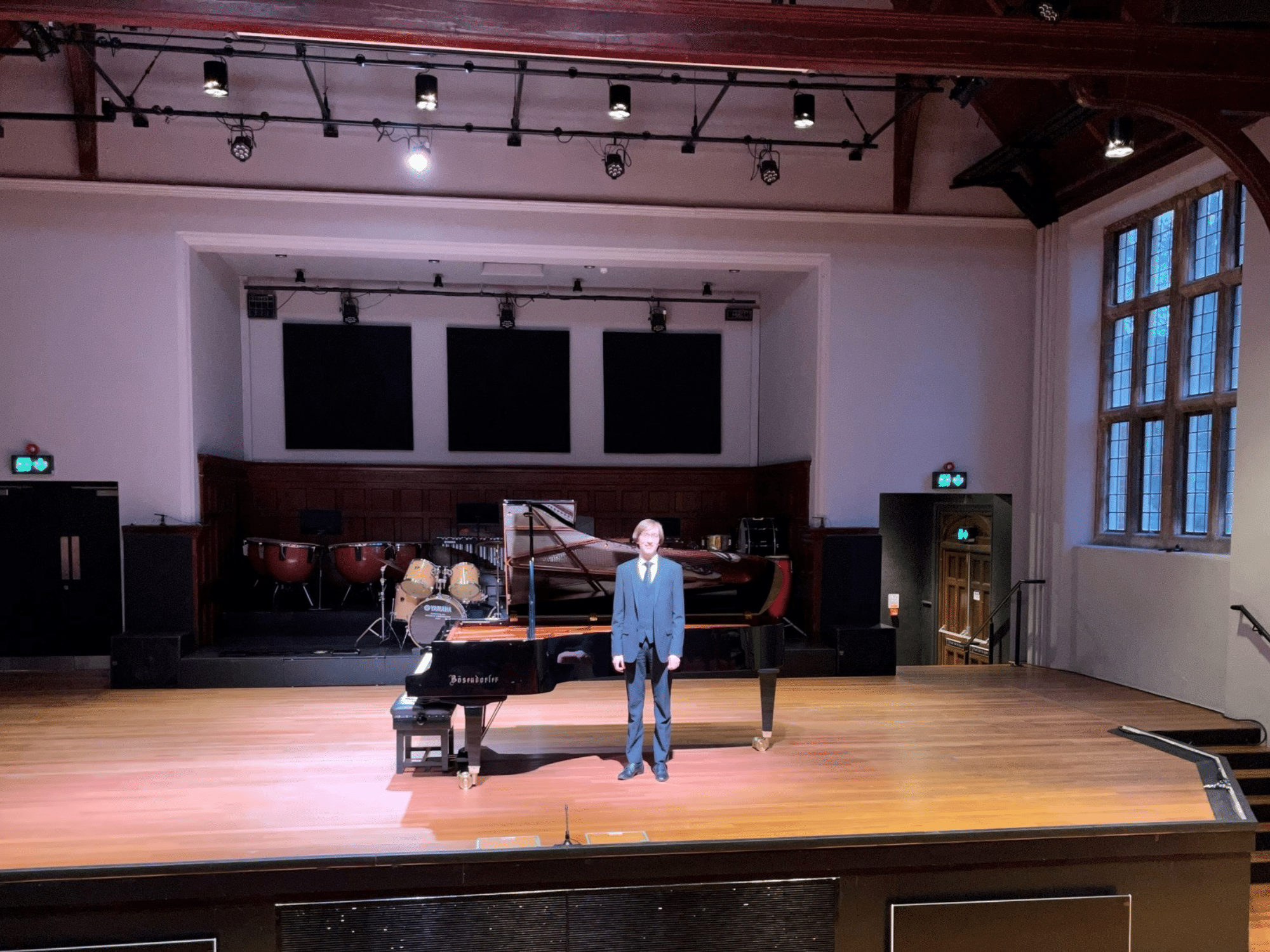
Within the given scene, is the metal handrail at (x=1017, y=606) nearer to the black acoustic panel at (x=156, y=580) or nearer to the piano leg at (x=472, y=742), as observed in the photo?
the piano leg at (x=472, y=742)

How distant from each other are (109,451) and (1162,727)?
9402 millimetres

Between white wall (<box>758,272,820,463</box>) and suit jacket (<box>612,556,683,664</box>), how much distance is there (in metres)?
4.24

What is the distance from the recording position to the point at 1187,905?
14.1 feet

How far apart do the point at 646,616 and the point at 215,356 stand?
646 cm

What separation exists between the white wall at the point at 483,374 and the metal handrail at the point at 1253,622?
5657mm

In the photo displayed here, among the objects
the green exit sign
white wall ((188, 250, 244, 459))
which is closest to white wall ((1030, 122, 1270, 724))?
white wall ((188, 250, 244, 459))

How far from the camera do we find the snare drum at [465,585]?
24.7ft

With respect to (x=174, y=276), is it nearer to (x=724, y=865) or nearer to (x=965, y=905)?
(x=724, y=865)

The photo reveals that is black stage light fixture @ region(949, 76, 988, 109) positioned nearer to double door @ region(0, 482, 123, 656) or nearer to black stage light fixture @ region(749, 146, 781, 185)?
black stage light fixture @ region(749, 146, 781, 185)

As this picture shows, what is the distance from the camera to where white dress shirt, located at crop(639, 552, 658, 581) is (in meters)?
5.12


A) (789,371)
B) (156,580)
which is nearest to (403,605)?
(156,580)

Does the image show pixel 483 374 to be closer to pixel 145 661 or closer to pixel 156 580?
pixel 156 580

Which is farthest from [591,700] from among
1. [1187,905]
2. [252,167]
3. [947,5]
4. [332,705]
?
[947,5]

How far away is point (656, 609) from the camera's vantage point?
5129mm
